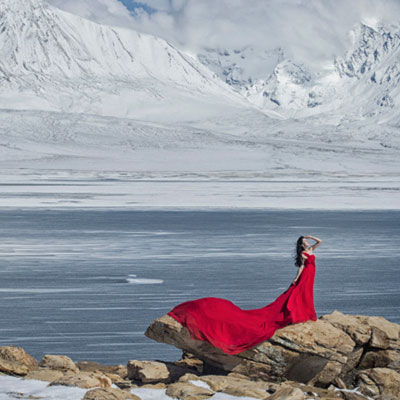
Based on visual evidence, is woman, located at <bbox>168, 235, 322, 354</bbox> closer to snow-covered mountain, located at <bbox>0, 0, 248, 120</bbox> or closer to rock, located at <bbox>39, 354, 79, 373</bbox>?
rock, located at <bbox>39, 354, 79, 373</bbox>

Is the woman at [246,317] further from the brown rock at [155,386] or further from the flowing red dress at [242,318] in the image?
the brown rock at [155,386]

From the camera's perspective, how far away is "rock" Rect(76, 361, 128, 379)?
341 inches

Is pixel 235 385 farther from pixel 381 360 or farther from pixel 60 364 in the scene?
pixel 60 364

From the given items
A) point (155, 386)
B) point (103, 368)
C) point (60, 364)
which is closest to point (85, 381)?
point (155, 386)

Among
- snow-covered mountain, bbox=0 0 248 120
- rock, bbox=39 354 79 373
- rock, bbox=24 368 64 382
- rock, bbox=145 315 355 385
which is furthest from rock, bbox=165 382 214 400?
snow-covered mountain, bbox=0 0 248 120

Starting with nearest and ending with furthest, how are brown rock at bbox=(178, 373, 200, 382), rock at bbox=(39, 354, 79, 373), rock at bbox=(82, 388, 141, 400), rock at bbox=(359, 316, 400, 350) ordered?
rock at bbox=(82, 388, 141, 400), brown rock at bbox=(178, 373, 200, 382), rock at bbox=(39, 354, 79, 373), rock at bbox=(359, 316, 400, 350)

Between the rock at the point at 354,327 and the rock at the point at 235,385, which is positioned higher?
the rock at the point at 354,327

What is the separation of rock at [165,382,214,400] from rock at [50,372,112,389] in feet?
1.71

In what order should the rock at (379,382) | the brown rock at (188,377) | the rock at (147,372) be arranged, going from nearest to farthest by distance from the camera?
the brown rock at (188,377) < the rock at (379,382) < the rock at (147,372)

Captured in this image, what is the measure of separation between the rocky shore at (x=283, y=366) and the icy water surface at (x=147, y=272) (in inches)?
53.1

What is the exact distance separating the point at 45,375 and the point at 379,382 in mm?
2903

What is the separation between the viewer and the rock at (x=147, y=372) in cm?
820

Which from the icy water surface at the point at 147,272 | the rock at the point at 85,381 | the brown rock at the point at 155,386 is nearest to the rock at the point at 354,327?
the brown rock at the point at 155,386

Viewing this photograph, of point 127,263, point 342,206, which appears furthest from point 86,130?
point 127,263
